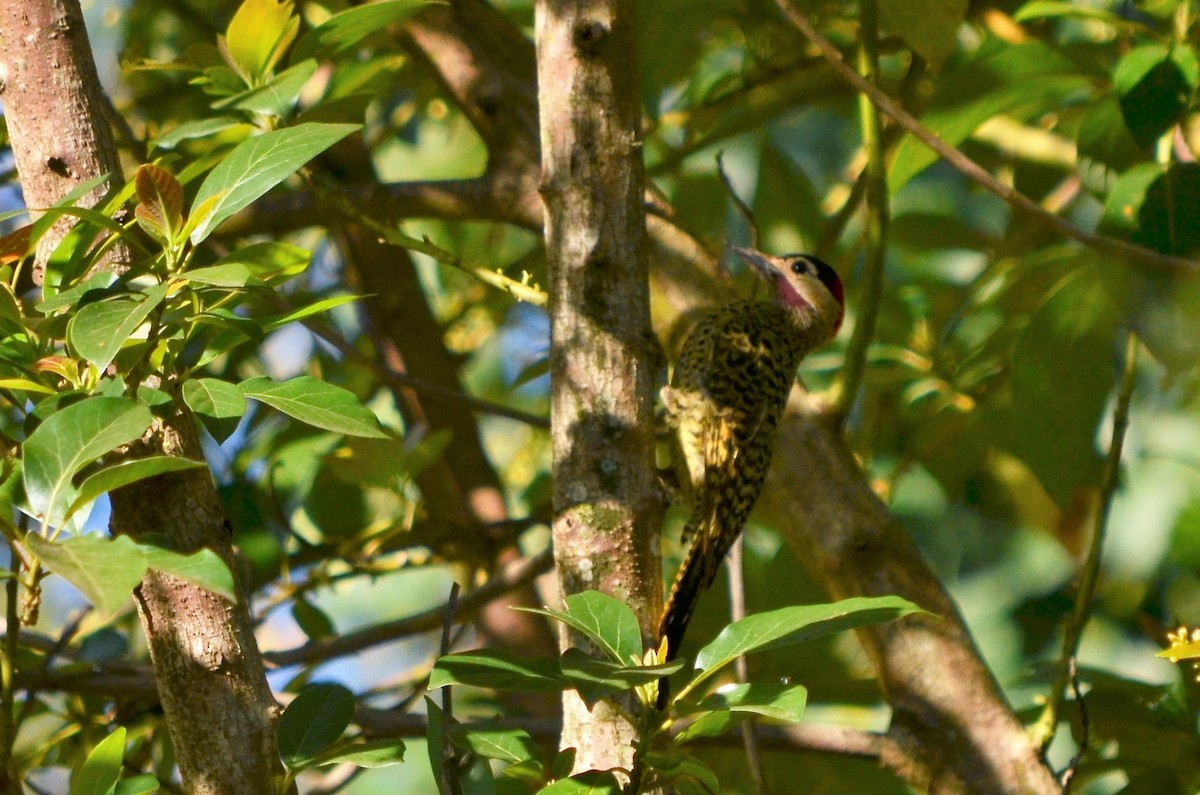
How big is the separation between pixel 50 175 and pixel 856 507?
5.43 ft

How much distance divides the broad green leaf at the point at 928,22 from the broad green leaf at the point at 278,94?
1217 mm

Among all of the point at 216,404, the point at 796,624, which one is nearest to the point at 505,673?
the point at 796,624

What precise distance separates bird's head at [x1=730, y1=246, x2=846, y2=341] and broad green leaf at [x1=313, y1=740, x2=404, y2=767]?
225cm

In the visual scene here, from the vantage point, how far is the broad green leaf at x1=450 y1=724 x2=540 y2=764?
1.55 metres

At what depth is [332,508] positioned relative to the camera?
3221 millimetres

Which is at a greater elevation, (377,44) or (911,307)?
(377,44)

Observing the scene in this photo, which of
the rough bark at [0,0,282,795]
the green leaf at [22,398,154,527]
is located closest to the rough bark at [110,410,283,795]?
the rough bark at [0,0,282,795]

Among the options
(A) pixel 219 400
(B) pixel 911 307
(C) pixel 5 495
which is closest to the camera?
(C) pixel 5 495

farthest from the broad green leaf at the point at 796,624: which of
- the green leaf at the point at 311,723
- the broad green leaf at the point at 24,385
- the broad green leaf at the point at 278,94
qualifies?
the broad green leaf at the point at 278,94

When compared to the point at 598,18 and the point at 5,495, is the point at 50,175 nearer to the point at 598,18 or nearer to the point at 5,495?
the point at 5,495

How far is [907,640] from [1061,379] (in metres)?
0.65

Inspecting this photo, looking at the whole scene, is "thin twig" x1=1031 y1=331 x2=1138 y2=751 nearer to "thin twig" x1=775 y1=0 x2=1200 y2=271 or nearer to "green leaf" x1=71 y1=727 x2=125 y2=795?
"thin twig" x1=775 y1=0 x2=1200 y2=271

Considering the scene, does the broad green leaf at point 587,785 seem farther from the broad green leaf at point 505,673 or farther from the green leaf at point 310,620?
the green leaf at point 310,620

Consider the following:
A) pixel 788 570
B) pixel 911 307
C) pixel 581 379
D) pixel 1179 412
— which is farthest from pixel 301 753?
pixel 911 307
